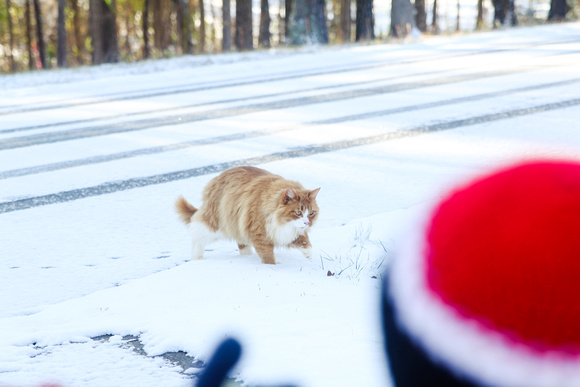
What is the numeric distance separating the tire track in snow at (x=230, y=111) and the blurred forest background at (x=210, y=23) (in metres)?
8.32

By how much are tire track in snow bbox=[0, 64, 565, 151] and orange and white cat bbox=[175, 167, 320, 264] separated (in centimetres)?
393

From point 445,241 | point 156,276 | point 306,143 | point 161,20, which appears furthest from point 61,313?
point 161,20

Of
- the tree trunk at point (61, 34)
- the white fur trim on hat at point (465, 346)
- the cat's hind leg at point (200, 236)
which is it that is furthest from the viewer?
the tree trunk at point (61, 34)

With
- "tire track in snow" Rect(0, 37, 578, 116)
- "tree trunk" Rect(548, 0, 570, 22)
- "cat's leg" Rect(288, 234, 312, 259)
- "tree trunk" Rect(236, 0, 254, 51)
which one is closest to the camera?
"cat's leg" Rect(288, 234, 312, 259)

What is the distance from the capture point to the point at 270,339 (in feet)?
7.27

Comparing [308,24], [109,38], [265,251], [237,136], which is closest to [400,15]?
[308,24]

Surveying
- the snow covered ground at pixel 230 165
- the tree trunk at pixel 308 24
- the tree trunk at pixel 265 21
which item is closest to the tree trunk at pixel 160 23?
the tree trunk at pixel 265 21

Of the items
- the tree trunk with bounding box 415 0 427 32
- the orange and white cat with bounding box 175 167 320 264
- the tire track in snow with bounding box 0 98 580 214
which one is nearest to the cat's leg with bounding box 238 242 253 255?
the orange and white cat with bounding box 175 167 320 264

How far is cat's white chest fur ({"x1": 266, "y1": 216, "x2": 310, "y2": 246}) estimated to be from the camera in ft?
11.3

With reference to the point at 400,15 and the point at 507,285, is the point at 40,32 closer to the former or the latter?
the point at 400,15

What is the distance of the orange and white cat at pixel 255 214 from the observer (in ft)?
11.3

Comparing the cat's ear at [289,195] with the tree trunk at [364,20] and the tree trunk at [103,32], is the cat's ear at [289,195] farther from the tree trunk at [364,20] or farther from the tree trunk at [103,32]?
the tree trunk at [103,32]

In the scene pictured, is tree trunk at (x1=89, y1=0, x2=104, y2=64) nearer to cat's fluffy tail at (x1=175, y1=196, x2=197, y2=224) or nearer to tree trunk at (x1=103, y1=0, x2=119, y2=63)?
tree trunk at (x1=103, y1=0, x2=119, y2=63)

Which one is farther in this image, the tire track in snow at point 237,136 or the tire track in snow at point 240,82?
the tire track in snow at point 240,82
